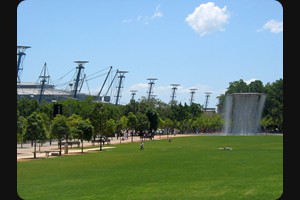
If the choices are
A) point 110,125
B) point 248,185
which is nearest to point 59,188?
point 248,185

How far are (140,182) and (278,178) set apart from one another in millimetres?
4894

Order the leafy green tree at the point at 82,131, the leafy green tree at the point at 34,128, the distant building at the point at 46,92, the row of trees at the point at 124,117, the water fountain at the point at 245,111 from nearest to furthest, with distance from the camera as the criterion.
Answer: the leafy green tree at the point at 34,128 < the row of trees at the point at 124,117 < the leafy green tree at the point at 82,131 < the water fountain at the point at 245,111 < the distant building at the point at 46,92

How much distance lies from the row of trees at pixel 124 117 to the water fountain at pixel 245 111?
860 centimetres

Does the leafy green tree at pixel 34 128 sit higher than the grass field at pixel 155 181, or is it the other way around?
the leafy green tree at pixel 34 128

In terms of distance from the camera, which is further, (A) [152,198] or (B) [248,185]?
(B) [248,185]

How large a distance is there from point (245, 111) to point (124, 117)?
2225 centimetres

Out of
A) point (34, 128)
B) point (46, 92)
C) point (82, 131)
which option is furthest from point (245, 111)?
point (46, 92)

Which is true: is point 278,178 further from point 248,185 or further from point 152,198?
point 152,198

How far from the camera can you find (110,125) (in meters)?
47.5

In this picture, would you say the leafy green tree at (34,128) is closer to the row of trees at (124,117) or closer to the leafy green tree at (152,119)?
the row of trees at (124,117)

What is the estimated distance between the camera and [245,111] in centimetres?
7531

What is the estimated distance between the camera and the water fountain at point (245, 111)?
2931 inches

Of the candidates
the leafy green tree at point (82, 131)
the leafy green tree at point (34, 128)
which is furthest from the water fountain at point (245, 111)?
the leafy green tree at point (34, 128)
